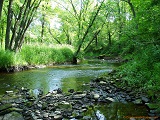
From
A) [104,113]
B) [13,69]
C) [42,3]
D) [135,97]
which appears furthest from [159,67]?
[42,3]

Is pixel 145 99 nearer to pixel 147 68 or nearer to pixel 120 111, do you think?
pixel 120 111

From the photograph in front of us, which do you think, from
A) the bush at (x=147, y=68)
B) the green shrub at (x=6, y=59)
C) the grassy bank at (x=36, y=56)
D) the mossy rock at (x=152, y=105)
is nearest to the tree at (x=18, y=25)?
the grassy bank at (x=36, y=56)

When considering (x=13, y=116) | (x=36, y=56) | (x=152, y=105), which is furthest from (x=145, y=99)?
(x=36, y=56)

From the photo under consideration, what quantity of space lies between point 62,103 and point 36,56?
12.2 m

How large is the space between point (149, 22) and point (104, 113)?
273cm

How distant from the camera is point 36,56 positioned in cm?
1834

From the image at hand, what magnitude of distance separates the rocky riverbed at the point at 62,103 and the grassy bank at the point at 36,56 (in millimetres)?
5725

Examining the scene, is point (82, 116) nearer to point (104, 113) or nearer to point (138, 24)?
point (104, 113)

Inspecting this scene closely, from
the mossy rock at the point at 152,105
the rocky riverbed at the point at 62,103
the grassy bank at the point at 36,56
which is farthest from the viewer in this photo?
the grassy bank at the point at 36,56

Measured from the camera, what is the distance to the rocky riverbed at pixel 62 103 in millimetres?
5578

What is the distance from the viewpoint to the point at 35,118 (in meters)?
5.37

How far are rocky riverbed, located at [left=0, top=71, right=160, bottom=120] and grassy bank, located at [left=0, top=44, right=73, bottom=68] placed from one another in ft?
18.8

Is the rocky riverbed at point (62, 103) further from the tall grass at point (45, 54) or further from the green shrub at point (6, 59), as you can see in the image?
the tall grass at point (45, 54)

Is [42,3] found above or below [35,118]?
above
